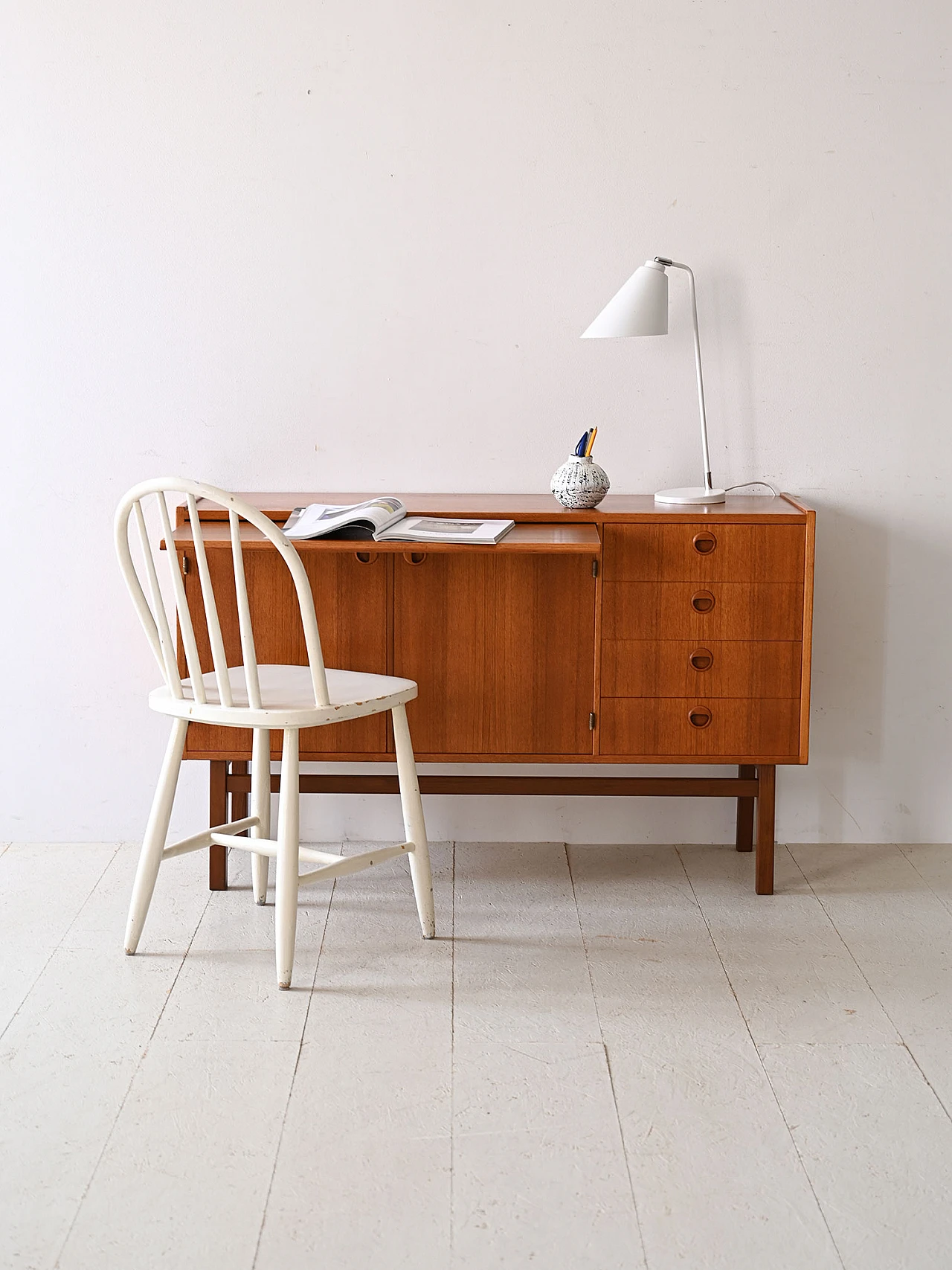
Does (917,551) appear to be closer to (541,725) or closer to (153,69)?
(541,725)

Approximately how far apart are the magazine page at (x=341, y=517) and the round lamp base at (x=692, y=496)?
0.56 meters

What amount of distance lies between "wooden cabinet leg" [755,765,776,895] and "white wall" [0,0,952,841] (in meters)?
0.38

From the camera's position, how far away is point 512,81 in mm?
2707

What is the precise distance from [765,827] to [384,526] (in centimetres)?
103

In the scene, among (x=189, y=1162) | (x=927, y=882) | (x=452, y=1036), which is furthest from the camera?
(x=927, y=882)

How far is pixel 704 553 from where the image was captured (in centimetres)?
251

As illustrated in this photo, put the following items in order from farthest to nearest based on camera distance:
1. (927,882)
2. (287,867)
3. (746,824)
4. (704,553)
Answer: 1. (746,824)
2. (927,882)
3. (704,553)
4. (287,867)

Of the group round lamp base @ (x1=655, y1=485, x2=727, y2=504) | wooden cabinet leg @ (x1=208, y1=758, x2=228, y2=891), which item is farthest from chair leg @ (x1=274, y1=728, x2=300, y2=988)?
round lamp base @ (x1=655, y1=485, x2=727, y2=504)

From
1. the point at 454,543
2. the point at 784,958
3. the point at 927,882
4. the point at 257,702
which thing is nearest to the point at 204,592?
the point at 257,702

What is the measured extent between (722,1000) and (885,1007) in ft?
0.92

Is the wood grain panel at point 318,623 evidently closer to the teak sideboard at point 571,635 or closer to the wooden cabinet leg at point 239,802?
the teak sideboard at point 571,635

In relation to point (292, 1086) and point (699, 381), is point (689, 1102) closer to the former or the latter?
point (292, 1086)

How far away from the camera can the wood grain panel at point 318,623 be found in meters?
2.52

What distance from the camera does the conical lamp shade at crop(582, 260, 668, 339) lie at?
2588mm
